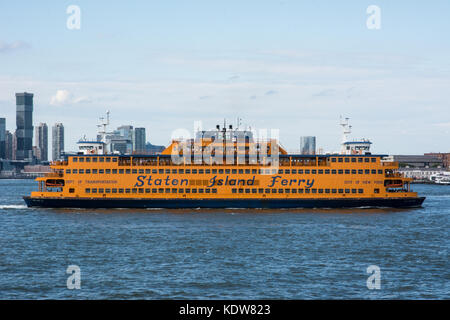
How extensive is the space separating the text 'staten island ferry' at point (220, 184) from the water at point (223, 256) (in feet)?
21.4

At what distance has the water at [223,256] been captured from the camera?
23.1 m

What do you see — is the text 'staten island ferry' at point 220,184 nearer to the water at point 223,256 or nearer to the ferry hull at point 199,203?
the ferry hull at point 199,203

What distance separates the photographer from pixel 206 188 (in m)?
58.2

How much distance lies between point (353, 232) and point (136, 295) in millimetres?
22652

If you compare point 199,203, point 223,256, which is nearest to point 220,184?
point 199,203

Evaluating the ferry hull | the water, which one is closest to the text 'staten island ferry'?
the ferry hull

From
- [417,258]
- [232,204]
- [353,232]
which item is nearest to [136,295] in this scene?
[417,258]

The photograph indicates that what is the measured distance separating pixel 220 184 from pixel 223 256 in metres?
28.0

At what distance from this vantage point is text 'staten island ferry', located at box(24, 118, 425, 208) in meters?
57.4

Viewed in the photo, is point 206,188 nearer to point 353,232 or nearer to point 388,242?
point 353,232

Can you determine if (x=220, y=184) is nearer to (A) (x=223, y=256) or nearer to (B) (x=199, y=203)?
(B) (x=199, y=203)

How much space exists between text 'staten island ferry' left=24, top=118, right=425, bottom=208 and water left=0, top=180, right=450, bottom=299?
21.4ft

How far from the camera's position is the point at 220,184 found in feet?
191

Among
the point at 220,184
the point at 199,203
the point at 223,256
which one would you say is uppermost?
the point at 220,184
